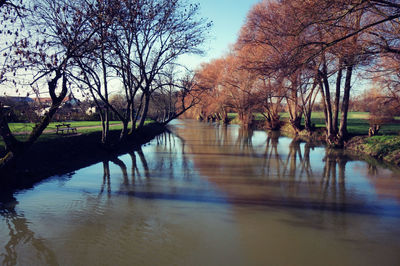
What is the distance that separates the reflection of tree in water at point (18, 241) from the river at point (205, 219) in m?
0.02

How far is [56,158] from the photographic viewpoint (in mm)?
12242

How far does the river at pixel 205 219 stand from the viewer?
190 inches

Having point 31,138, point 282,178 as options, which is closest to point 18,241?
point 31,138

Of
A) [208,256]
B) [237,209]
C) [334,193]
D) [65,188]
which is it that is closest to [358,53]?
[334,193]

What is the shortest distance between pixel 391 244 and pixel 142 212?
5.03 m

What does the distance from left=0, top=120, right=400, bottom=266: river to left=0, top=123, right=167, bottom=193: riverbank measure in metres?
0.65

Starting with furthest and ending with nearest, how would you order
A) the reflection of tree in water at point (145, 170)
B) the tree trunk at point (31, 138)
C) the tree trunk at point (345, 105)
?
the tree trunk at point (345, 105) → the reflection of tree in water at point (145, 170) → the tree trunk at point (31, 138)

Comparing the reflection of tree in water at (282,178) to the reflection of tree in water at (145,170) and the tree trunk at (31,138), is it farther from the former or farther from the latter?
the tree trunk at (31,138)

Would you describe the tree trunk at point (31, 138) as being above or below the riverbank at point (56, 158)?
above

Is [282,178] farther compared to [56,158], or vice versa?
[56,158]

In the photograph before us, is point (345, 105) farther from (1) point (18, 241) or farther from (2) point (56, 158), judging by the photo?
(1) point (18, 241)

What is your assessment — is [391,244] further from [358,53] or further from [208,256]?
[358,53]

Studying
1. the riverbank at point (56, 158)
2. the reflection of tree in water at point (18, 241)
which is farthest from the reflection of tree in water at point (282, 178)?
the riverbank at point (56, 158)

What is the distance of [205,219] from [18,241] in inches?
141
